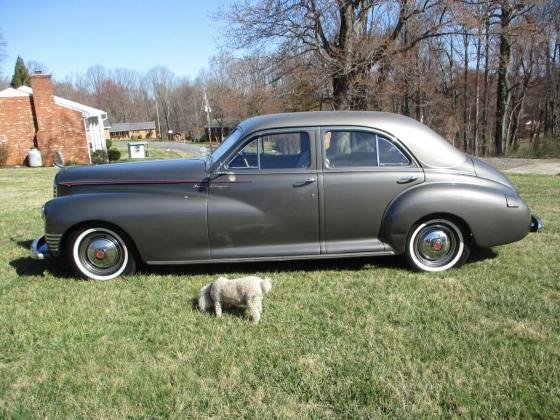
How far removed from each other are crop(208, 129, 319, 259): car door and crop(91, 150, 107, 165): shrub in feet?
72.5

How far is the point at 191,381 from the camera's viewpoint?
2.90 metres

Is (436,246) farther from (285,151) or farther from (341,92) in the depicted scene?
(341,92)

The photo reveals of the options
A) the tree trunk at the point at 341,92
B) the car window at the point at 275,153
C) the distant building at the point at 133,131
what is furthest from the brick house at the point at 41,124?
the distant building at the point at 133,131

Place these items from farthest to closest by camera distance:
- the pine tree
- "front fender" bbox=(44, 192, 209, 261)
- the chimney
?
the pine tree → the chimney → "front fender" bbox=(44, 192, 209, 261)

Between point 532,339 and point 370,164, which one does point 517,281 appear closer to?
point 532,339

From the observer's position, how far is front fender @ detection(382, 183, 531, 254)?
14.8 feet

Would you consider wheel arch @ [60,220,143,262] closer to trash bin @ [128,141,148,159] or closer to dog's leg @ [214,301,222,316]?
dog's leg @ [214,301,222,316]

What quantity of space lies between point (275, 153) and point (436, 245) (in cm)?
190

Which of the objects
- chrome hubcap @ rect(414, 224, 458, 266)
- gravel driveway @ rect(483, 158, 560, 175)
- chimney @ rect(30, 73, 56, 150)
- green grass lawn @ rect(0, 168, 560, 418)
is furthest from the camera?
chimney @ rect(30, 73, 56, 150)

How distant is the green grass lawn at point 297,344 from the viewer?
2.67m

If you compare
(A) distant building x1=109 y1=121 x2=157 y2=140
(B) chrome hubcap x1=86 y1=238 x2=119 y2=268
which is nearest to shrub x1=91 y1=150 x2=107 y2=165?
(B) chrome hubcap x1=86 y1=238 x2=119 y2=268

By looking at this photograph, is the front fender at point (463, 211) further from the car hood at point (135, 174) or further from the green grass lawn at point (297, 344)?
the car hood at point (135, 174)

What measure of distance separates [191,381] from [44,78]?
22.8 metres

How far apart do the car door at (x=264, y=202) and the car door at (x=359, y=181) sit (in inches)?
6.3
